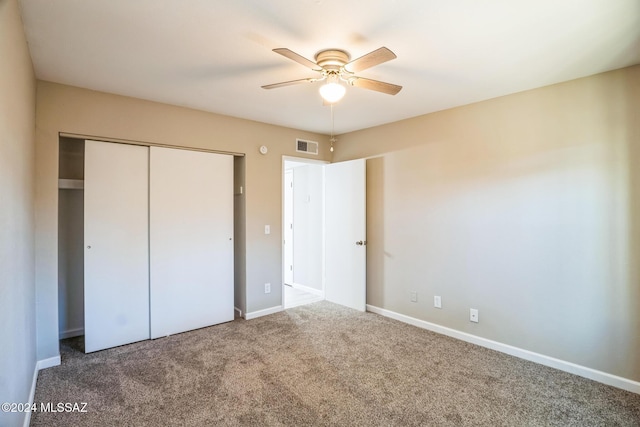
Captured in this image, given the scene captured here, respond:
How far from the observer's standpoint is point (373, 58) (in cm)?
194

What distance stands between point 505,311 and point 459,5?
2691mm

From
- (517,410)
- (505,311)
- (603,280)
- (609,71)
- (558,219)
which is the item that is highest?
(609,71)

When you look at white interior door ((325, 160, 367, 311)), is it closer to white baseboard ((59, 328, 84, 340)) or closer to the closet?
the closet

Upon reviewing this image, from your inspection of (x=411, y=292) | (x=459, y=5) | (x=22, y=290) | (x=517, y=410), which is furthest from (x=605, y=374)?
(x=22, y=290)

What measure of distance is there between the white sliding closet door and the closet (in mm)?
10

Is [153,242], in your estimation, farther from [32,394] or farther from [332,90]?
[332,90]

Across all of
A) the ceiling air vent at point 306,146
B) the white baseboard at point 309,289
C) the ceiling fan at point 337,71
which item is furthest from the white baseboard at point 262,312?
the ceiling fan at point 337,71

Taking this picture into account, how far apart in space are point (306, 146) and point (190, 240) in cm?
204

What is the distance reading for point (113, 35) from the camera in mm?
2049

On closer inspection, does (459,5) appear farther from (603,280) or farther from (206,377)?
(206,377)

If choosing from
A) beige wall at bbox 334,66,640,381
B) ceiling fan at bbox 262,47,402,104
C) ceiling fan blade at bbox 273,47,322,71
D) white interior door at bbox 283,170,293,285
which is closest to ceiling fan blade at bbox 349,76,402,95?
ceiling fan at bbox 262,47,402,104

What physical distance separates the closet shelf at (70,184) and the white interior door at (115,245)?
34 cm

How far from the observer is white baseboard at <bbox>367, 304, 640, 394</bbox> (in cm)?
249

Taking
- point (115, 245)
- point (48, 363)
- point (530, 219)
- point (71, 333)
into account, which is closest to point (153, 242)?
point (115, 245)
